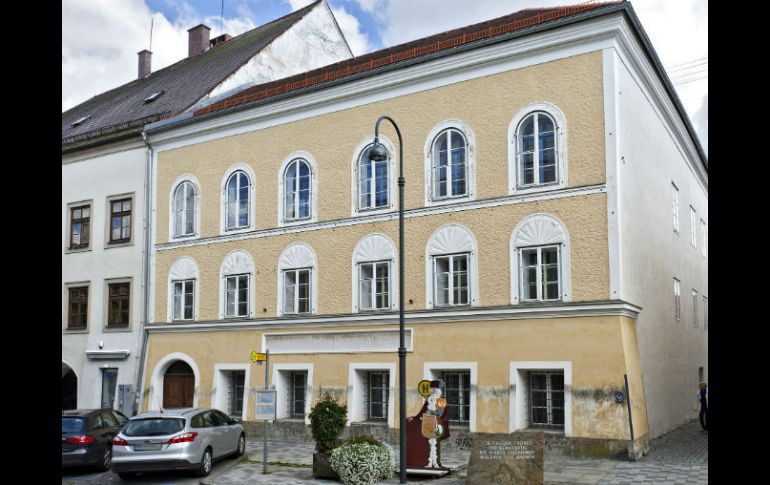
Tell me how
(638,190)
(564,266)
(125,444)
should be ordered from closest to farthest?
(125,444) < (564,266) < (638,190)

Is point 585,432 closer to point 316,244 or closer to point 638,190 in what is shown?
point 638,190

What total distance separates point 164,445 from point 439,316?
306 inches

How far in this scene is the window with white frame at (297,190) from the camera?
2411 cm

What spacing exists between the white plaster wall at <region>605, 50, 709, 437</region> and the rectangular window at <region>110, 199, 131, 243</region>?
57.9 feet

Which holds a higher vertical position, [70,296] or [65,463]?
[70,296]

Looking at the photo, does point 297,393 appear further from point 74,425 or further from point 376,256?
point 74,425

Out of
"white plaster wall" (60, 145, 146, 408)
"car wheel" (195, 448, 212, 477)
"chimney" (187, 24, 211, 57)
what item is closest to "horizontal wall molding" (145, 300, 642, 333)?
"white plaster wall" (60, 145, 146, 408)

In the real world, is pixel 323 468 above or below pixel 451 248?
below

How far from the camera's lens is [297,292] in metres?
24.0

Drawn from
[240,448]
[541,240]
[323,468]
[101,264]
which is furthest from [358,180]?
[101,264]
